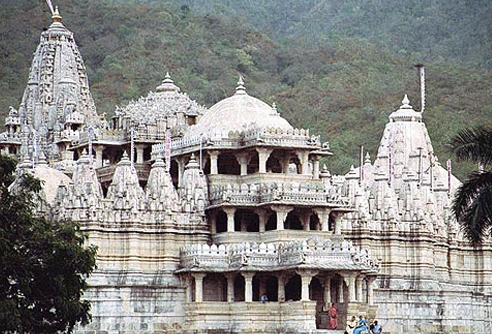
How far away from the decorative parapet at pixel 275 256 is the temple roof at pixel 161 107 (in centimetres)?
1030

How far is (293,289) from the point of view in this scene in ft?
232

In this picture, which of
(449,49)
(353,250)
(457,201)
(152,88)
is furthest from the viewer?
(449,49)

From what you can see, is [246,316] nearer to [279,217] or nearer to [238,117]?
[279,217]

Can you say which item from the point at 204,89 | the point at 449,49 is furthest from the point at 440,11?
the point at 204,89

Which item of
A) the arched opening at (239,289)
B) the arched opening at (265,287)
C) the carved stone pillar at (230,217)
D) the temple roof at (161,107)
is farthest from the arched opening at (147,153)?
the arched opening at (265,287)

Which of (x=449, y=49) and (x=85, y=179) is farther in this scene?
(x=449, y=49)

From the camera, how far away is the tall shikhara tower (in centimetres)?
8775

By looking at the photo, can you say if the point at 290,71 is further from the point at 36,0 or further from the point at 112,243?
the point at 112,243

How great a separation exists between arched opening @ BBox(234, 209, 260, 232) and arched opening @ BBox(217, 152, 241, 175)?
232 cm

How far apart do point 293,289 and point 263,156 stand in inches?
199

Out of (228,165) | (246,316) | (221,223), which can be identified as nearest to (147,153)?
(228,165)

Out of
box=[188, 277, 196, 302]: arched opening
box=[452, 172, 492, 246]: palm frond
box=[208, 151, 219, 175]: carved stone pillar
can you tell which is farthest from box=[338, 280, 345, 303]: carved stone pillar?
box=[452, 172, 492, 246]: palm frond

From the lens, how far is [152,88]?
128500 mm

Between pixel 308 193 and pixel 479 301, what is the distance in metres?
14.1
